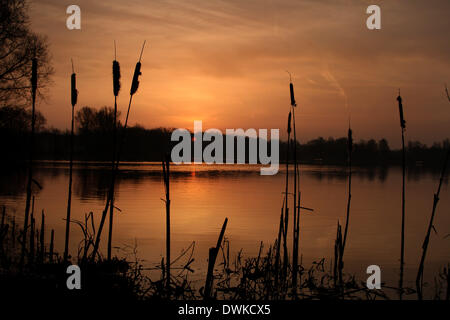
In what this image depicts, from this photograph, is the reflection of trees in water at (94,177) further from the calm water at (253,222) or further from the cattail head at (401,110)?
the cattail head at (401,110)

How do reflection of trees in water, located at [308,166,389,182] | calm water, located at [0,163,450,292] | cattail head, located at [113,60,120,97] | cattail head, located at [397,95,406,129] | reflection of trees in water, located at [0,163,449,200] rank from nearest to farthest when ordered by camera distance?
cattail head, located at [113,60,120,97] < cattail head, located at [397,95,406,129] < calm water, located at [0,163,450,292] < reflection of trees in water, located at [0,163,449,200] < reflection of trees in water, located at [308,166,389,182]

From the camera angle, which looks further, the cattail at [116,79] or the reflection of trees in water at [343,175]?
the reflection of trees in water at [343,175]

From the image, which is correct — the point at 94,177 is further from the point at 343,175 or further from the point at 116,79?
the point at 116,79

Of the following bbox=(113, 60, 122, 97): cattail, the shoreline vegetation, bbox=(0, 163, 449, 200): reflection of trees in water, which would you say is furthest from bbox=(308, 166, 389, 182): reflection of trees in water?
bbox=(113, 60, 122, 97): cattail

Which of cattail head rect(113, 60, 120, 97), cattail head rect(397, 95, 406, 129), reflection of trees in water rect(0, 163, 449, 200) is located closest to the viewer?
cattail head rect(113, 60, 120, 97)

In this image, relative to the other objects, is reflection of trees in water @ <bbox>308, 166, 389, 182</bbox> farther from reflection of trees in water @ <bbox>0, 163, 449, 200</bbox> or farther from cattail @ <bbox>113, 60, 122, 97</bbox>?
cattail @ <bbox>113, 60, 122, 97</bbox>

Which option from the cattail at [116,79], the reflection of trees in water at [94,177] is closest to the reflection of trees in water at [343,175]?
the reflection of trees in water at [94,177]

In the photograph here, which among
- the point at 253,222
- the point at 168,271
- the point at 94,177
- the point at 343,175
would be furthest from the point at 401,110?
the point at 343,175

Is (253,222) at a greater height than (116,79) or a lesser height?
lesser

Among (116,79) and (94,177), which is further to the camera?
(94,177)

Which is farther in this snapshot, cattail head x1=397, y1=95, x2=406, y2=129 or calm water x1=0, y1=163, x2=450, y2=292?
calm water x1=0, y1=163, x2=450, y2=292

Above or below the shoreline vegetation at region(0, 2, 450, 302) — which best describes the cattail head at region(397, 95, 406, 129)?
above

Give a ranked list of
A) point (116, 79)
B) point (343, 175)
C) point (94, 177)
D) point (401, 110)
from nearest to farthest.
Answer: point (116, 79)
point (401, 110)
point (94, 177)
point (343, 175)
